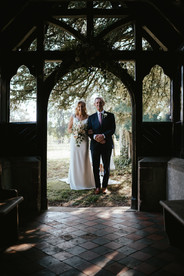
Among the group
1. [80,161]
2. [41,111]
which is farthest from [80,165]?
[41,111]

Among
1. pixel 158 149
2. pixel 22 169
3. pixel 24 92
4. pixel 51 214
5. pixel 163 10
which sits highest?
pixel 163 10

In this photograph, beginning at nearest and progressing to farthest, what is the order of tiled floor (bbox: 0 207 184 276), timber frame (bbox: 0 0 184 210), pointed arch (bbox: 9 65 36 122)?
1. tiled floor (bbox: 0 207 184 276)
2. timber frame (bbox: 0 0 184 210)
3. pointed arch (bbox: 9 65 36 122)

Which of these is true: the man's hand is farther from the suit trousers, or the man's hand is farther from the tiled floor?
the tiled floor

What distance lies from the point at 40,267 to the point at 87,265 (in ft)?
1.47

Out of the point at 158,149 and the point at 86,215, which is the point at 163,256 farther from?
the point at 158,149

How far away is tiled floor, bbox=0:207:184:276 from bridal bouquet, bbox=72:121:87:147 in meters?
2.22

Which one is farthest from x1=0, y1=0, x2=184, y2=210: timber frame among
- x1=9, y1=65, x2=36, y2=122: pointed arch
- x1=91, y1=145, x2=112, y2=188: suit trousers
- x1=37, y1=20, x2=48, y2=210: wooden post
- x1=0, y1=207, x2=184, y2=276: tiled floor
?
x1=91, y1=145, x2=112, y2=188: suit trousers

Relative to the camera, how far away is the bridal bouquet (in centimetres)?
593

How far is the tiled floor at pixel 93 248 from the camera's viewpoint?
7.88ft

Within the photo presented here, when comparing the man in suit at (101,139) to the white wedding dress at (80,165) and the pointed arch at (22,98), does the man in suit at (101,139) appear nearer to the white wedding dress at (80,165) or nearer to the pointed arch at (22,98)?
the white wedding dress at (80,165)

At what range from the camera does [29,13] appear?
14.8 feet

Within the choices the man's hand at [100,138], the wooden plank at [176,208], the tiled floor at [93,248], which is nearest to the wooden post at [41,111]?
the tiled floor at [93,248]

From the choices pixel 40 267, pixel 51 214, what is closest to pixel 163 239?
pixel 40 267

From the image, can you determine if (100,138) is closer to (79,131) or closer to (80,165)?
(79,131)
